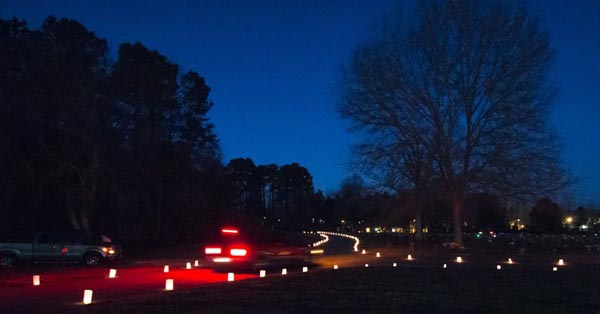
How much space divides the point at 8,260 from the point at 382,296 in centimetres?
1788

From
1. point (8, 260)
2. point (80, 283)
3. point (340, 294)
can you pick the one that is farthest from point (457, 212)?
point (8, 260)

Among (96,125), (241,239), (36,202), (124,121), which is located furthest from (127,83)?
(241,239)

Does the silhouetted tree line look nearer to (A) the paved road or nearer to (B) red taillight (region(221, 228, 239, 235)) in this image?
(A) the paved road

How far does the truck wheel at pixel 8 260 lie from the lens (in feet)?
79.3

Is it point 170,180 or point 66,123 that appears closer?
point 66,123

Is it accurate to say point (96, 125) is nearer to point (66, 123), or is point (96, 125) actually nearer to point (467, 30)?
point (66, 123)

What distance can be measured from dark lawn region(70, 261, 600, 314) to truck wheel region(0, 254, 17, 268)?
13170 millimetres

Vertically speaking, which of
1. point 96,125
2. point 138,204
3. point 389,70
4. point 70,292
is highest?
point 389,70

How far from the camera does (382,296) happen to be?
12.5 metres

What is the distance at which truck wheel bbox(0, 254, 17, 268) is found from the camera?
24.2m

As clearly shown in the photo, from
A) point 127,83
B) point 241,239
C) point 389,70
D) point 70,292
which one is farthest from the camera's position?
point 127,83

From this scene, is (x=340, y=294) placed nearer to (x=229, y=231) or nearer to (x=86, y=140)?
(x=229, y=231)

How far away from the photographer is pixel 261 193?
120062 mm

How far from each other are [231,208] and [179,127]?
38.9ft
